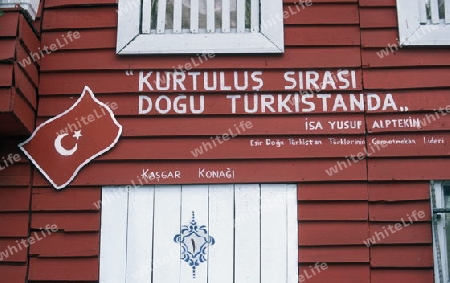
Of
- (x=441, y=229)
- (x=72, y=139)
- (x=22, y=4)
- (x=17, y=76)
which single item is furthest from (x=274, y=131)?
(x=22, y=4)

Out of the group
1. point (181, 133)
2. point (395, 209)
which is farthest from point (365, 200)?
point (181, 133)

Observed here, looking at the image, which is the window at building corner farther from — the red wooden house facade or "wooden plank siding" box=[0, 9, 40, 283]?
"wooden plank siding" box=[0, 9, 40, 283]

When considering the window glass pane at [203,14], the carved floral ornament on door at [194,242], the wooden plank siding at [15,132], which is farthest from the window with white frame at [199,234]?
the window glass pane at [203,14]

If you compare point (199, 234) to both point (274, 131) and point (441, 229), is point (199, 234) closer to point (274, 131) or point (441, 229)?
point (274, 131)

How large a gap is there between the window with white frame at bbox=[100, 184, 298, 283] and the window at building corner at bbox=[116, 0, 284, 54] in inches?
45.6

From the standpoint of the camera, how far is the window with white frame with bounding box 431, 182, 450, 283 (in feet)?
18.0

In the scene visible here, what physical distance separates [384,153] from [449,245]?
870 mm

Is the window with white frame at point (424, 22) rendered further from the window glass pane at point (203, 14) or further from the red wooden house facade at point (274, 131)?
the window glass pane at point (203, 14)

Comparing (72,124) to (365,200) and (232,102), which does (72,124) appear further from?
(365,200)

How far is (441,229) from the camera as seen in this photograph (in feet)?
18.3

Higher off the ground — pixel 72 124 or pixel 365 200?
pixel 72 124

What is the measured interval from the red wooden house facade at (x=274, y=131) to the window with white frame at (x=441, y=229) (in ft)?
0.08

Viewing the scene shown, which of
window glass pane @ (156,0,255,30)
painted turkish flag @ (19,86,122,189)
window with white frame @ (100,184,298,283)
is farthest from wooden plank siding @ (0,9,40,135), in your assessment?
window glass pane @ (156,0,255,30)

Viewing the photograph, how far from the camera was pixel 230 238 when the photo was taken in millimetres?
5578
